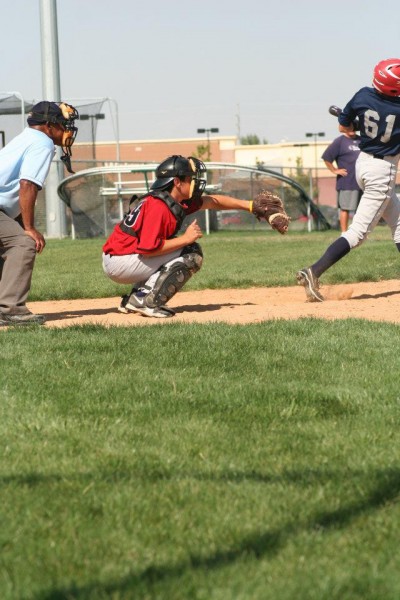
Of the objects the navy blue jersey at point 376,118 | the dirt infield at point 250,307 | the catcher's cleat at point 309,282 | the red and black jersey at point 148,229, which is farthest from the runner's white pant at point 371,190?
the red and black jersey at point 148,229

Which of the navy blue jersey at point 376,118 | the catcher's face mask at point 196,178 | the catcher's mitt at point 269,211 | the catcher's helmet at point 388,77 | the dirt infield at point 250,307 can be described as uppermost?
the catcher's helmet at point 388,77

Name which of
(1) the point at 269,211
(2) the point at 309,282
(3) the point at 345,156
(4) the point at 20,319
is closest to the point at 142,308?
(4) the point at 20,319

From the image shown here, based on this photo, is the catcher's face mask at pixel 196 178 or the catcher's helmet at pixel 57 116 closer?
the catcher's helmet at pixel 57 116

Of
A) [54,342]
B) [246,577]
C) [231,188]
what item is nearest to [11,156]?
[54,342]

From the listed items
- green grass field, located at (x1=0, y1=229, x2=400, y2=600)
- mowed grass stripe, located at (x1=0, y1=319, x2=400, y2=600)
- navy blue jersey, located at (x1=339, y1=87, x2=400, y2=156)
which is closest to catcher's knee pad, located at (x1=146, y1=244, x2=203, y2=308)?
green grass field, located at (x1=0, y1=229, x2=400, y2=600)

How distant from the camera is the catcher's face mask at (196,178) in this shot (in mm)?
8148

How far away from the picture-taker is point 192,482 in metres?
3.49

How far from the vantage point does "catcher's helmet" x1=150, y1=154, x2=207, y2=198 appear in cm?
809

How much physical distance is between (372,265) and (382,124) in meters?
4.04

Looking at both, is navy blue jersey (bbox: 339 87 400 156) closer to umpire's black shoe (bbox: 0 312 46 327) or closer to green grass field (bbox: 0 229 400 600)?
green grass field (bbox: 0 229 400 600)

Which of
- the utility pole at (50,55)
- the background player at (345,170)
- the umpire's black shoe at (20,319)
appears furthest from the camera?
the utility pole at (50,55)

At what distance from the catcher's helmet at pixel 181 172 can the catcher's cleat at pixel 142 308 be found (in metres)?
0.88

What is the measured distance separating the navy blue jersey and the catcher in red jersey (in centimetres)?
153

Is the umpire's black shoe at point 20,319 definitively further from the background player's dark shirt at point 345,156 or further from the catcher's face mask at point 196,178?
the background player's dark shirt at point 345,156
